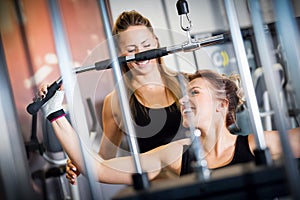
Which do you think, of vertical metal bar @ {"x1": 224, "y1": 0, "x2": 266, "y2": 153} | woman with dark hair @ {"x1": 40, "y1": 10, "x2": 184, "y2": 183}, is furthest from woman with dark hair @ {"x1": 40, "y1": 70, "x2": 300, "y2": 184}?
vertical metal bar @ {"x1": 224, "y1": 0, "x2": 266, "y2": 153}

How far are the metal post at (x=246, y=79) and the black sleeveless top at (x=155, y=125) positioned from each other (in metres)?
0.70

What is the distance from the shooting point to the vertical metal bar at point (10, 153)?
699mm

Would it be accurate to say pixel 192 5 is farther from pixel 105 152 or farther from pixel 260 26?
pixel 260 26

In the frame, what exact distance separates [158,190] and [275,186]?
0.26 metres

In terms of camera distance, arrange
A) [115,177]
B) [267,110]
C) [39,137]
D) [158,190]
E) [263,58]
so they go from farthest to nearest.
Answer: [267,110] < [39,137] < [115,177] < [158,190] < [263,58]

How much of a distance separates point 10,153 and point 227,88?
89cm

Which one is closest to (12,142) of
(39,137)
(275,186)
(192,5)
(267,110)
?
(275,186)

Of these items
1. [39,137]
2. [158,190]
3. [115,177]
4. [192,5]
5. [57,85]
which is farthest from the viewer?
[192,5]

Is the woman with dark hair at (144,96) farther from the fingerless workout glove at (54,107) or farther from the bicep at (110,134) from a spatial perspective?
the fingerless workout glove at (54,107)

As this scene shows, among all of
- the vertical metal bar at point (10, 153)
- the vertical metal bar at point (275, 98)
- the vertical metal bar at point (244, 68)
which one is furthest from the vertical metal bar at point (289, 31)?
the vertical metal bar at point (10, 153)

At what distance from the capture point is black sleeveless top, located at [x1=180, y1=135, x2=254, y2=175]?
1.28 meters

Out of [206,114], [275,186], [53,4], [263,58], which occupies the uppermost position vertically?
[53,4]

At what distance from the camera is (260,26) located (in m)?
0.63

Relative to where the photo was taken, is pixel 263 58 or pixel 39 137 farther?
pixel 39 137
